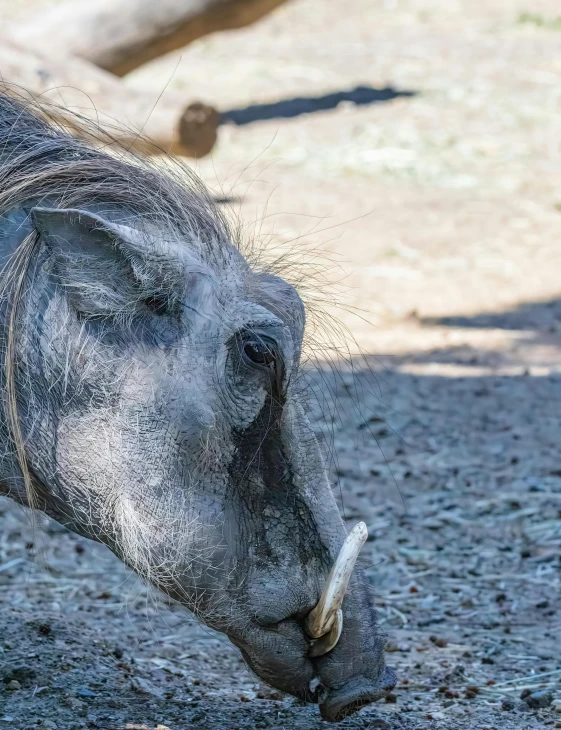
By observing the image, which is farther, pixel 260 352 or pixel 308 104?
pixel 308 104

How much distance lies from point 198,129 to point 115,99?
70cm

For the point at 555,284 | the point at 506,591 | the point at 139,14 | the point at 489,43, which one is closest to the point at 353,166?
the point at 139,14

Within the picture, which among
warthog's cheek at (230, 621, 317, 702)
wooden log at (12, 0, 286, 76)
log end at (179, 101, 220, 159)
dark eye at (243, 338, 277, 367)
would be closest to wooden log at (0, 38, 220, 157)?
log end at (179, 101, 220, 159)

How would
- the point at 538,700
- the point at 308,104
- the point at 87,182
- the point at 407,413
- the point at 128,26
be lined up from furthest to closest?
the point at 308,104, the point at 128,26, the point at 407,413, the point at 538,700, the point at 87,182

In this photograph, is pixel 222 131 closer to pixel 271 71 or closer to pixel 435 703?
pixel 271 71

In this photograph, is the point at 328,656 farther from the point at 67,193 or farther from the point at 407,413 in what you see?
the point at 407,413

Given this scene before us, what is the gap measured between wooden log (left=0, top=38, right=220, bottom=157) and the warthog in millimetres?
5706

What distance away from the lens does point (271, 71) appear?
13.8 m

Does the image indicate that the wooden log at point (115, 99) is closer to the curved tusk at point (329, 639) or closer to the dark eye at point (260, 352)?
the dark eye at point (260, 352)

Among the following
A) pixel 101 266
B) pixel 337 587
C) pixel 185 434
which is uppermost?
pixel 101 266

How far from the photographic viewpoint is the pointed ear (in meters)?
2.46

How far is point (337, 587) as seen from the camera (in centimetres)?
238

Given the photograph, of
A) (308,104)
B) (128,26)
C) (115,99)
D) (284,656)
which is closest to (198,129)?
(115,99)

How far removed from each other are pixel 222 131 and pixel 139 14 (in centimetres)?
152
